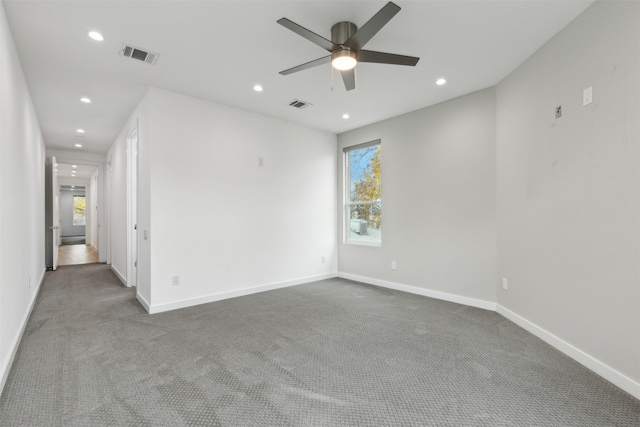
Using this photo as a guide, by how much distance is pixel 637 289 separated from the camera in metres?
1.96

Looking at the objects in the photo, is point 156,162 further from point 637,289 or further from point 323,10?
point 637,289

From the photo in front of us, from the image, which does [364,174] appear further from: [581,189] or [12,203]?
[12,203]

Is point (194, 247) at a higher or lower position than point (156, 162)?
lower

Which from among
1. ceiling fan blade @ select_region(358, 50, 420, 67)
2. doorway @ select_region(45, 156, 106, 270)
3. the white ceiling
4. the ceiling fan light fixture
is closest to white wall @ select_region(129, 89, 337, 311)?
the white ceiling

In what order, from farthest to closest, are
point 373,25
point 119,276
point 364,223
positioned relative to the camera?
point 119,276 < point 364,223 < point 373,25

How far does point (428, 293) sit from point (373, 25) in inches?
140

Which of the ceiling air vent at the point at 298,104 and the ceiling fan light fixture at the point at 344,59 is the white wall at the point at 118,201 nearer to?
the ceiling air vent at the point at 298,104

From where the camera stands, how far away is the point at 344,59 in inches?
94.8

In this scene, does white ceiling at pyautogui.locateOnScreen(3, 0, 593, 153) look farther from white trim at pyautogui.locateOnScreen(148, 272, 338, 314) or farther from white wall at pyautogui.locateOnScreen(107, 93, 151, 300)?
white trim at pyautogui.locateOnScreen(148, 272, 338, 314)

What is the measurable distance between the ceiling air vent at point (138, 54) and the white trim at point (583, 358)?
14.7 feet

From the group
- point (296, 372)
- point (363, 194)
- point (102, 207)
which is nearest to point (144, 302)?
point (296, 372)

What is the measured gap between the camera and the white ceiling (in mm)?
2312

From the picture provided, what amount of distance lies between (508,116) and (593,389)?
2687mm

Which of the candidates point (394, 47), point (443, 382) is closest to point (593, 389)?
point (443, 382)
